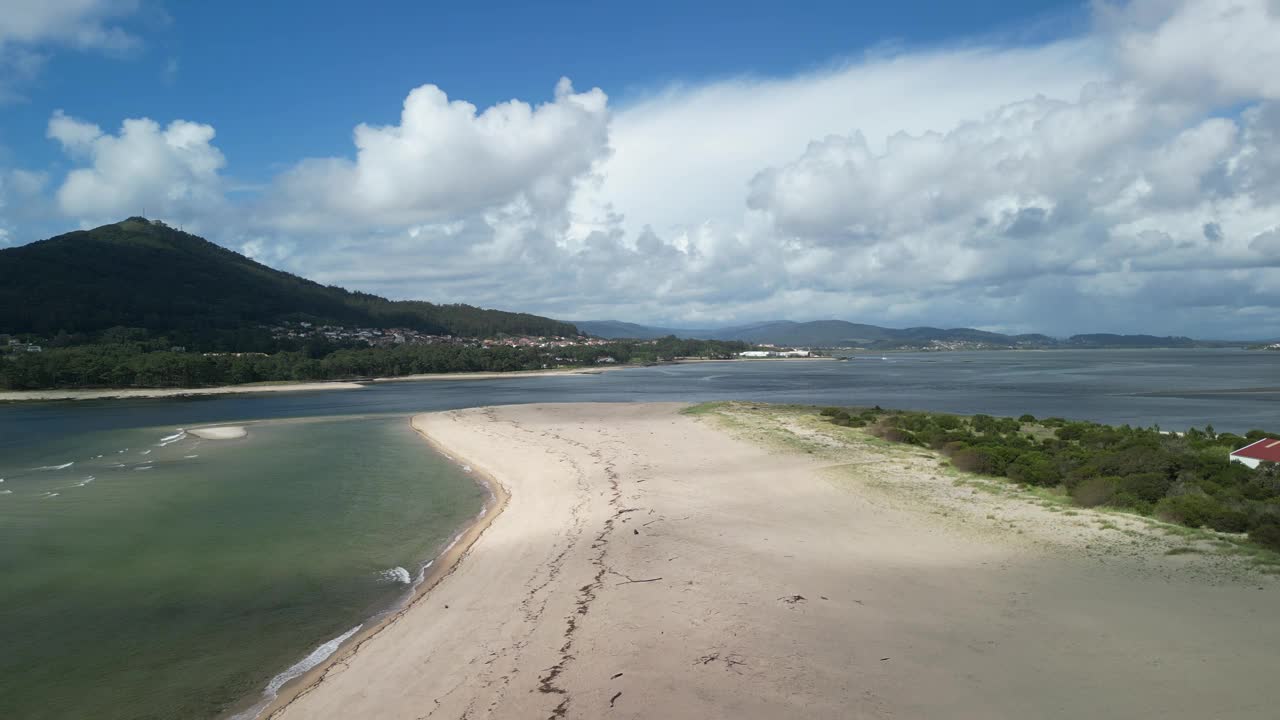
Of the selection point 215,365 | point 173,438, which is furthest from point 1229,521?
point 215,365

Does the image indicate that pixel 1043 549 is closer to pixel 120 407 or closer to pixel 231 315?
pixel 120 407

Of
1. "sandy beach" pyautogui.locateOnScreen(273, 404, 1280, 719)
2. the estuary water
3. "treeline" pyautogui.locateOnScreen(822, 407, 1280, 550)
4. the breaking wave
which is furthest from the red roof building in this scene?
the breaking wave

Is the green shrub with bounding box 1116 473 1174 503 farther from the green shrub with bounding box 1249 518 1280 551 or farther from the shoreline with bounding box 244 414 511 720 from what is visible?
the shoreline with bounding box 244 414 511 720

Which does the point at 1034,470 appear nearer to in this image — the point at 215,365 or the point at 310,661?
the point at 310,661

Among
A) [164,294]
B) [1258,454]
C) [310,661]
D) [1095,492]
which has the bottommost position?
[310,661]

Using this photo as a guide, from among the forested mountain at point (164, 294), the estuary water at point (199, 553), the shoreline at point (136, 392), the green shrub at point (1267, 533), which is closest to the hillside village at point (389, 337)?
the forested mountain at point (164, 294)

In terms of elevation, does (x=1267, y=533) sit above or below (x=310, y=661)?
above
